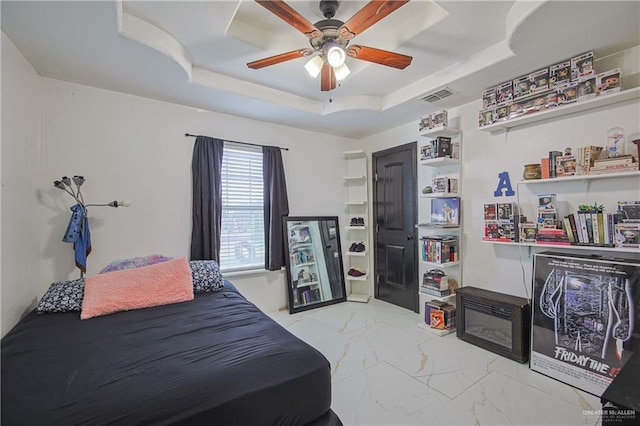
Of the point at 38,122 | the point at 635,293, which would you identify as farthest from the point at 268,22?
the point at 635,293

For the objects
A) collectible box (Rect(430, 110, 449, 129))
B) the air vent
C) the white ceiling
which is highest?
the white ceiling

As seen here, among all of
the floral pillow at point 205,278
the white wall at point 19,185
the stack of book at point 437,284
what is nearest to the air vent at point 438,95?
the stack of book at point 437,284

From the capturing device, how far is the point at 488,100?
110 inches

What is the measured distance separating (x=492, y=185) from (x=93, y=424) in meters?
3.44

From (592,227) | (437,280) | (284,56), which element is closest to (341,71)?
(284,56)

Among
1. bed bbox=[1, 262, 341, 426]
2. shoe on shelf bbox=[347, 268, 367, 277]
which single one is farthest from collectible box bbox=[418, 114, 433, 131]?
bed bbox=[1, 262, 341, 426]

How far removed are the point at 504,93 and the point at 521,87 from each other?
0.14 meters

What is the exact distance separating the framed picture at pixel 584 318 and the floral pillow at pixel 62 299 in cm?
362

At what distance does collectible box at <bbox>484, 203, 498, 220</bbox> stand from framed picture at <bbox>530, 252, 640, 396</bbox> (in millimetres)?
563

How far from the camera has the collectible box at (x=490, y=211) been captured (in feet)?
9.19

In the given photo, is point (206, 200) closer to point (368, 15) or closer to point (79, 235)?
point (79, 235)

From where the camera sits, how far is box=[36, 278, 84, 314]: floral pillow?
2.08 metres

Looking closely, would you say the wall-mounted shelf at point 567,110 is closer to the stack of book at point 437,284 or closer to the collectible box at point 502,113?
the collectible box at point 502,113

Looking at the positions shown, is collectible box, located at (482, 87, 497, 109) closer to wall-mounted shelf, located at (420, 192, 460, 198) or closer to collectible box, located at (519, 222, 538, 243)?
wall-mounted shelf, located at (420, 192, 460, 198)
